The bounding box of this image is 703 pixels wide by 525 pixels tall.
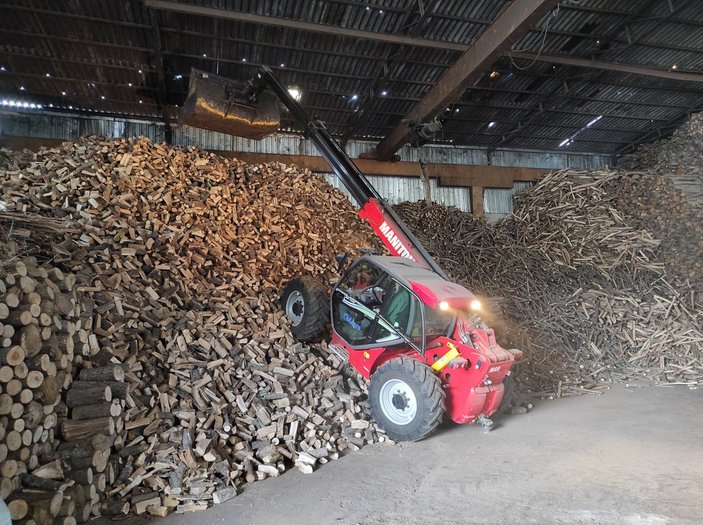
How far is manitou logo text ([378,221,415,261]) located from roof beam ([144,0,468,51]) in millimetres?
3497

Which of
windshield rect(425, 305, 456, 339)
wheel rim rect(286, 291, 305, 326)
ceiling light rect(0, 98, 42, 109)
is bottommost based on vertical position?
windshield rect(425, 305, 456, 339)

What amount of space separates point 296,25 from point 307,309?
Result: 15.8 feet

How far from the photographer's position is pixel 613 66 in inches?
351

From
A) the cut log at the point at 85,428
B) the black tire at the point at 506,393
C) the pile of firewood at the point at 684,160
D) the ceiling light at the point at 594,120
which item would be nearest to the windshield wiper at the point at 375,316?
the black tire at the point at 506,393

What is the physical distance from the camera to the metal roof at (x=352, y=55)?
7.49 m

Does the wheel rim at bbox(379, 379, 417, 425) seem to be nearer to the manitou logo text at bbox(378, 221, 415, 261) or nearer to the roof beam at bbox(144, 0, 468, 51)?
the manitou logo text at bbox(378, 221, 415, 261)

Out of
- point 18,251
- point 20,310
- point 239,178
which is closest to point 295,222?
point 239,178

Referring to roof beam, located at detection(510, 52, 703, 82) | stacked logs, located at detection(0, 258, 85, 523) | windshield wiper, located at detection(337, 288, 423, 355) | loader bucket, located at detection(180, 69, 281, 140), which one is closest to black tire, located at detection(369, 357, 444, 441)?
windshield wiper, located at detection(337, 288, 423, 355)

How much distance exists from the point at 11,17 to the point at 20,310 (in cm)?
670

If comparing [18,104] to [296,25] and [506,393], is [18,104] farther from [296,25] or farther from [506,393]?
[506,393]

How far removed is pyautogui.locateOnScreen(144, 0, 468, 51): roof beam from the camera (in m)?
6.87

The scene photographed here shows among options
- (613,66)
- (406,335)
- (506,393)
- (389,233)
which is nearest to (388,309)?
(406,335)

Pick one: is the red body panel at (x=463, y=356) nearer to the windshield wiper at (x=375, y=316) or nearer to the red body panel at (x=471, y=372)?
the red body panel at (x=471, y=372)

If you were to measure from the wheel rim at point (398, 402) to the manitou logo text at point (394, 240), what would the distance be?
78.9 inches
